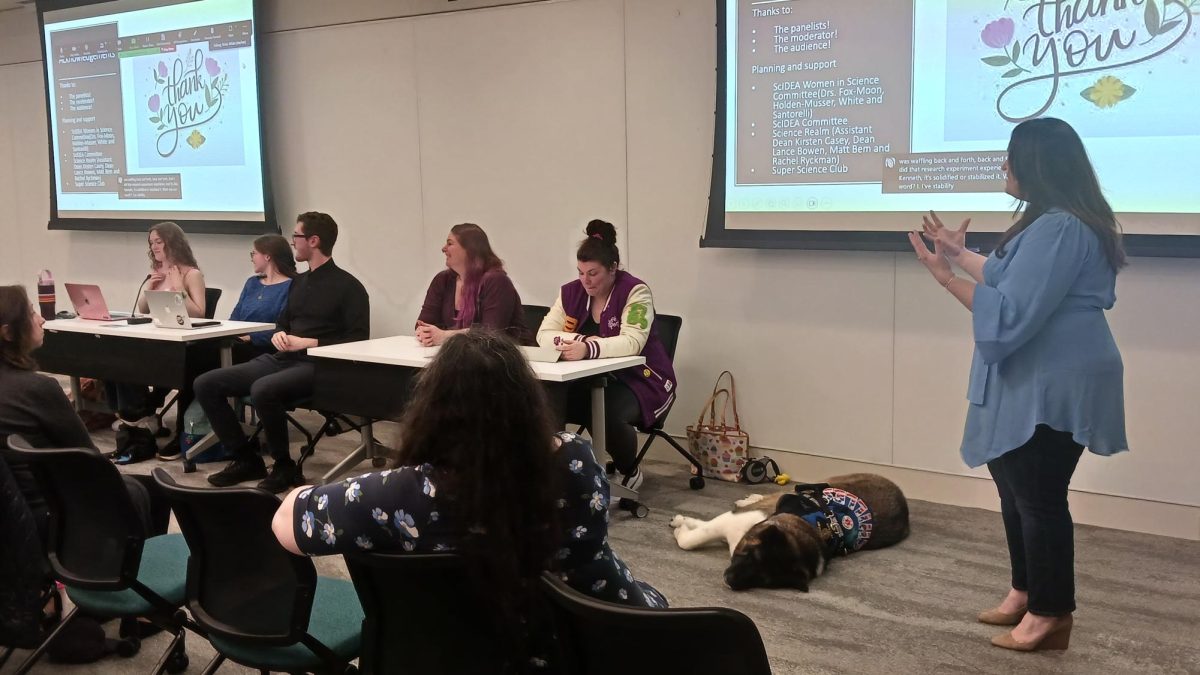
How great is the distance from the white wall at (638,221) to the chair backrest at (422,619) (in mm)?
2881

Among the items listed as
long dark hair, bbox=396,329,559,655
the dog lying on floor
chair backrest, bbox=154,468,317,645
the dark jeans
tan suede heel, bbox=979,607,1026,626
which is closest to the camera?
long dark hair, bbox=396,329,559,655

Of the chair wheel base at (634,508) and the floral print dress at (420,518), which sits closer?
the floral print dress at (420,518)

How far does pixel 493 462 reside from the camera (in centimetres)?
152

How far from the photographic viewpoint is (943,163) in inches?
151

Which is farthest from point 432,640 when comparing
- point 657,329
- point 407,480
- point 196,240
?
point 196,240

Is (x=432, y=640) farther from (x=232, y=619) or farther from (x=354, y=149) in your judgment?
(x=354, y=149)

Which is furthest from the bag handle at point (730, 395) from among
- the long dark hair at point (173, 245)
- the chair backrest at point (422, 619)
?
the chair backrest at point (422, 619)

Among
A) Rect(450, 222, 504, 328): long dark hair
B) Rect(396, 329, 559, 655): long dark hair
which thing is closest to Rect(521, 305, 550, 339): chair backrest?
Rect(450, 222, 504, 328): long dark hair

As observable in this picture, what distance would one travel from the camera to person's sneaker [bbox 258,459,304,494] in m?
4.33

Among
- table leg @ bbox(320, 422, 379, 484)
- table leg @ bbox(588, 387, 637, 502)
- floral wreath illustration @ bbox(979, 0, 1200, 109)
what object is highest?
floral wreath illustration @ bbox(979, 0, 1200, 109)

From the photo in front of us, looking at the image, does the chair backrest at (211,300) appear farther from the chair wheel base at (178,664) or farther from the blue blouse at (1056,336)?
the blue blouse at (1056,336)

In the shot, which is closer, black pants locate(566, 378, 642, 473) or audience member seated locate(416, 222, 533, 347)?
black pants locate(566, 378, 642, 473)

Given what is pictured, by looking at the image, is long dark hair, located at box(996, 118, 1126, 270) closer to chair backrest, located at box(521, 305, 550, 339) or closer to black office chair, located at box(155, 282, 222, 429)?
chair backrest, located at box(521, 305, 550, 339)

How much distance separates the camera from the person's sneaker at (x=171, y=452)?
484 centimetres
